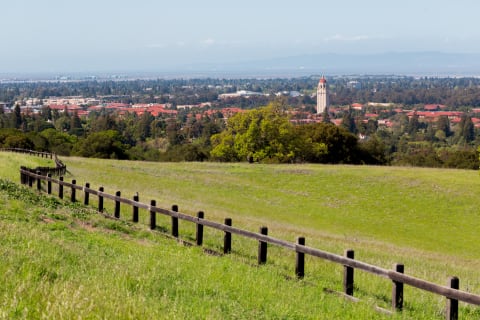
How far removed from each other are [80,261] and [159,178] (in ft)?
118

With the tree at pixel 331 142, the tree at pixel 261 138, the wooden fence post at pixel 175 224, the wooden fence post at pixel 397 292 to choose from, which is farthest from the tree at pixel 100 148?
the wooden fence post at pixel 397 292

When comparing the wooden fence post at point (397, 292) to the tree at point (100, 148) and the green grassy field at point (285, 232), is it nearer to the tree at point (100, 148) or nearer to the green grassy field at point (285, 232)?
the green grassy field at point (285, 232)

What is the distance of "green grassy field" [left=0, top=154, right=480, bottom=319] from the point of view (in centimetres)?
901

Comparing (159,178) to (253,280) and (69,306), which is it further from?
(69,306)

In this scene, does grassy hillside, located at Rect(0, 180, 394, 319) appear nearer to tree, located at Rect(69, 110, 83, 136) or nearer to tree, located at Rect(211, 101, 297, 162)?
tree, located at Rect(211, 101, 297, 162)

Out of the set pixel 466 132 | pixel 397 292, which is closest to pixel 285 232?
pixel 397 292

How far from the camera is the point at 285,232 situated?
79.3 feet

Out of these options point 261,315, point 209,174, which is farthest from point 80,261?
point 209,174

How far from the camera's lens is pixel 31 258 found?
909 cm

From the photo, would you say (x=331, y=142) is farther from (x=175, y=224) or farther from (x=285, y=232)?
(x=175, y=224)

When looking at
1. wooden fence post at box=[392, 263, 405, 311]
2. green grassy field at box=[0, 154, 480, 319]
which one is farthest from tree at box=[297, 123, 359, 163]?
wooden fence post at box=[392, 263, 405, 311]

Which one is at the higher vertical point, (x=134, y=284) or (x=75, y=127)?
(x=134, y=284)

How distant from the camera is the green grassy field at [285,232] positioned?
29.6ft

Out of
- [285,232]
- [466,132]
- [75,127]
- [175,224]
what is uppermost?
[175,224]
